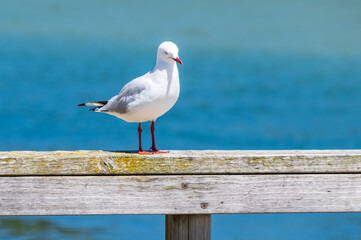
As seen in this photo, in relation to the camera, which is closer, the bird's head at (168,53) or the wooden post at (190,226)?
the wooden post at (190,226)

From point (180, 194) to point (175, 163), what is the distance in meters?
0.13

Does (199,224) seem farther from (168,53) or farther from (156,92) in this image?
(168,53)

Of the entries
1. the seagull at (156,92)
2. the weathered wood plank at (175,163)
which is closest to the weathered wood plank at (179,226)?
the weathered wood plank at (175,163)

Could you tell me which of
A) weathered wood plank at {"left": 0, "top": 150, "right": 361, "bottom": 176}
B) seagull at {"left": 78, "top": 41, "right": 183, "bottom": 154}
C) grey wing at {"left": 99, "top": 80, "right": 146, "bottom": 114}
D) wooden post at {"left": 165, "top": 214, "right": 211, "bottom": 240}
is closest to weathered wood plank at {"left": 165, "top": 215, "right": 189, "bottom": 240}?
wooden post at {"left": 165, "top": 214, "right": 211, "bottom": 240}

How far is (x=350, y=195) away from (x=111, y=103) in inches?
60.4

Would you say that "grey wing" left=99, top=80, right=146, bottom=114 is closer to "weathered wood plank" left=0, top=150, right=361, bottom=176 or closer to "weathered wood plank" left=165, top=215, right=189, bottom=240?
"weathered wood plank" left=0, top=150, right=361, bottom=176

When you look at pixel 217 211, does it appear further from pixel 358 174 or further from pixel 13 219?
pixel 13 219

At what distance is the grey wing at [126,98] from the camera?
3034 millimetres

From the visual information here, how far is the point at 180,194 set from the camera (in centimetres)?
232

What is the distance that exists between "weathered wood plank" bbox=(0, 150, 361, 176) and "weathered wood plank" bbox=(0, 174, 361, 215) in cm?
3

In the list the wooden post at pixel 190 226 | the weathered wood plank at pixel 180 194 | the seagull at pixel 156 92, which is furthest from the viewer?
the seagull at pixel 156 92

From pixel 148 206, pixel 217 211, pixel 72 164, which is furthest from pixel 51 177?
pixel 217 211

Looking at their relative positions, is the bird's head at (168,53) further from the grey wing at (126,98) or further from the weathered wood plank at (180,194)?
the weathered wood plank at (180,194)

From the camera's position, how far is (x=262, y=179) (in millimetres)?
2354
